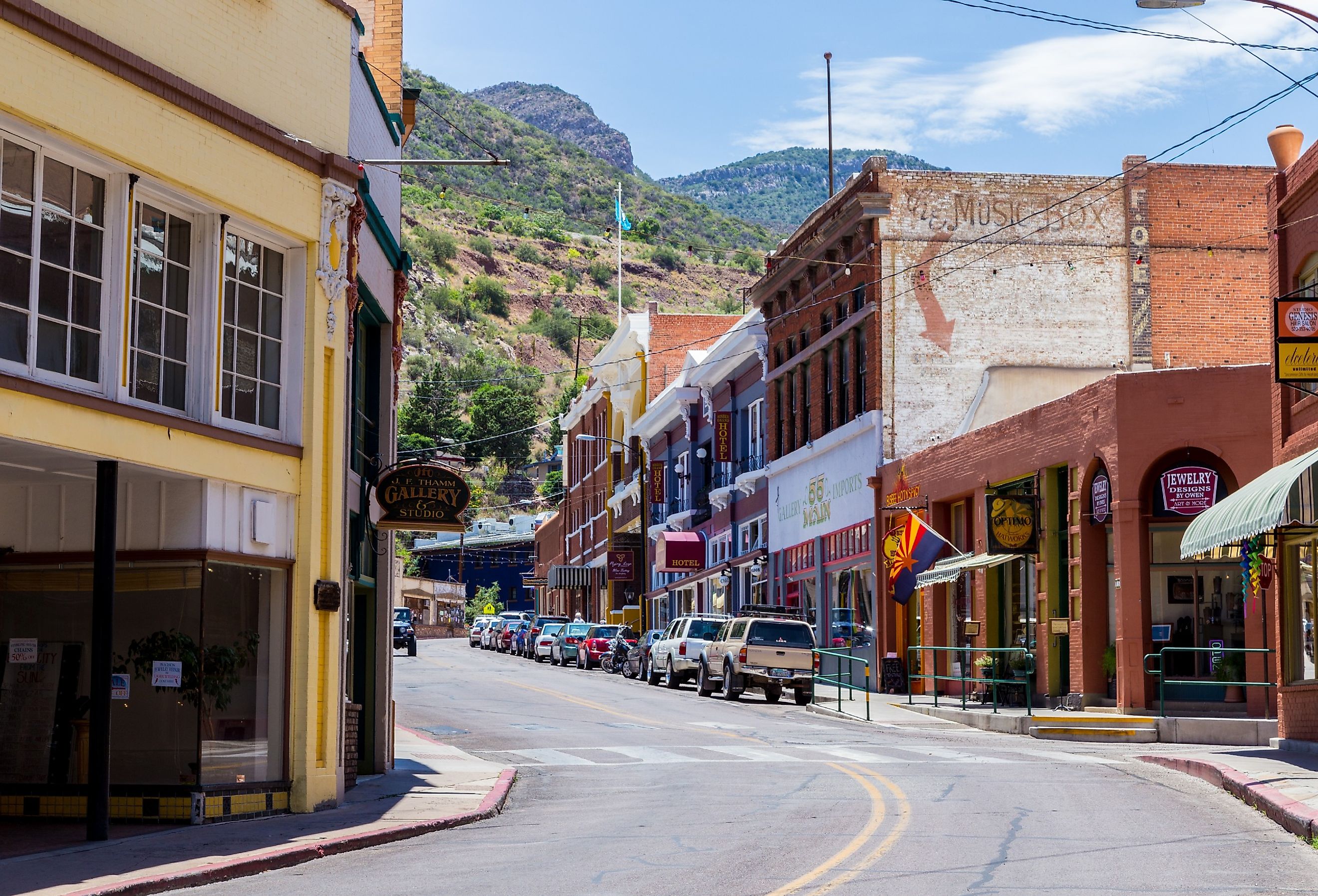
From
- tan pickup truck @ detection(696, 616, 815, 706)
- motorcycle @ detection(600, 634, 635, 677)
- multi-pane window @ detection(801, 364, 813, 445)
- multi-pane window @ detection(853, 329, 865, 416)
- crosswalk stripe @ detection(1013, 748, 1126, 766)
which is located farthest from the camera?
motorcycle @ detection(600, 634, 635, 677)

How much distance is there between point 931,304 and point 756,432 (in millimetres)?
13652

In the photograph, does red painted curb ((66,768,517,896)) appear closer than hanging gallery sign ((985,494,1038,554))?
Yes

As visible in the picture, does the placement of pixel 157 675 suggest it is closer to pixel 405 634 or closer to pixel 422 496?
pixel 422 496

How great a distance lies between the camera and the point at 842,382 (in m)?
44.0

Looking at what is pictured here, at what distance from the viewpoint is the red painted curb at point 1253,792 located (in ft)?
44.7

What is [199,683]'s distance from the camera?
1471 cm

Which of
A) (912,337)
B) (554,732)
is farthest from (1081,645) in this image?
(912,337)

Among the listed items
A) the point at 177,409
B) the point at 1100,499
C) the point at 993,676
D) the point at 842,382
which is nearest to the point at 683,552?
the point at 842,382

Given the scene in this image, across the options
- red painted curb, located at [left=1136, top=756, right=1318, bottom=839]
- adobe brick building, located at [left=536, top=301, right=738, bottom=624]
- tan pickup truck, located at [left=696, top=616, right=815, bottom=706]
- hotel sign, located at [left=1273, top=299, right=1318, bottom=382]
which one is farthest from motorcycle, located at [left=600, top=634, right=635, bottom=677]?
hotel sign, located at [left=1273, top=299, right=1318, bottom=382]

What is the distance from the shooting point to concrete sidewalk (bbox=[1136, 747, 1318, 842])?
555 inches

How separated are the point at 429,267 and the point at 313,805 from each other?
521 feet

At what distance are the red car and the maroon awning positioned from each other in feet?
14.2

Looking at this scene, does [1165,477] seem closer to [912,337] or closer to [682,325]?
[912,337]

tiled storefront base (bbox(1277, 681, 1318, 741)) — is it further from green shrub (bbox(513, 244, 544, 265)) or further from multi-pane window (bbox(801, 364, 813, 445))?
green shrub (bbox(513, 244, 544, 265))
